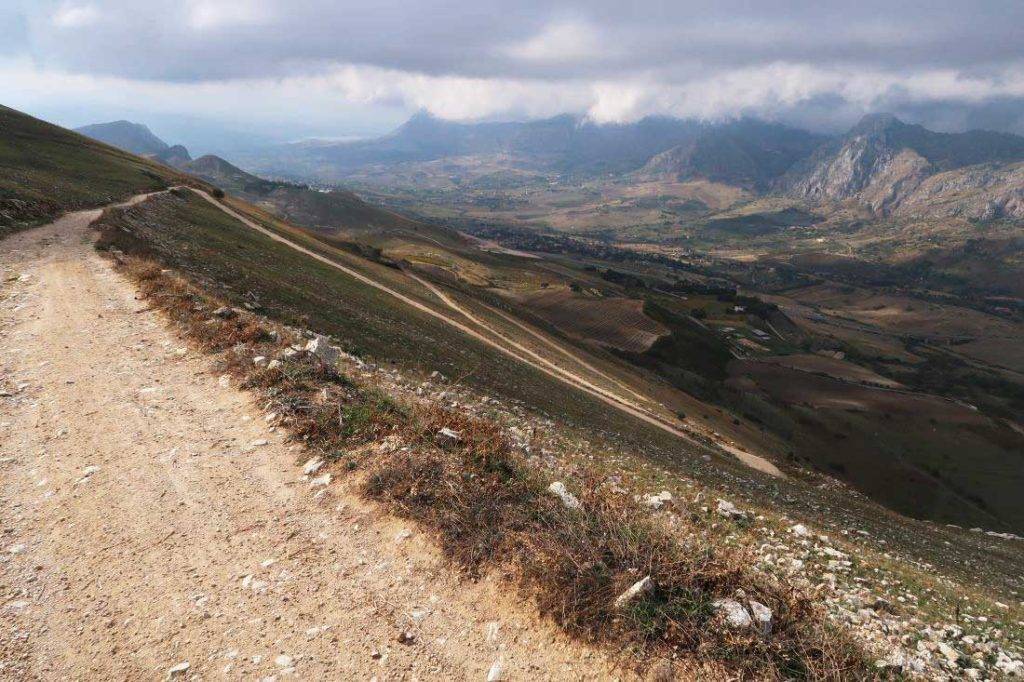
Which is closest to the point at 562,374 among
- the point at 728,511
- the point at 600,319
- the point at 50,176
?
the point at 728,511

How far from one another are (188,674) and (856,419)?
377 feet

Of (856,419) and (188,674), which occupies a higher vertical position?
(188,674)

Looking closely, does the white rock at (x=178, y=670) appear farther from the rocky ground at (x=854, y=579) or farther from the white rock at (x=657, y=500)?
the white rock at (x=657, y=500)

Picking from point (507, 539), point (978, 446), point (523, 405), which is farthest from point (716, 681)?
point (978, 446)

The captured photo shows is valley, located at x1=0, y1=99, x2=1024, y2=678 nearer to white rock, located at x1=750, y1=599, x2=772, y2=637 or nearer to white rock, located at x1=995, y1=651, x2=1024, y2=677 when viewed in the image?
white rock, located at x1=750, y1=599, x2=772, y2=637

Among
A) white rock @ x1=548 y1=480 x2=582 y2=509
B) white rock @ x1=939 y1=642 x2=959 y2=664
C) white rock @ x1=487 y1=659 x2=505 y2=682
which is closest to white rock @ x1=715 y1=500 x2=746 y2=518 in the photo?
white rock @ x1=939 y1=642 x2=959 y2=664

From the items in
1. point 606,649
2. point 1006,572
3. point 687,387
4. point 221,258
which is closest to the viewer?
point 606,649

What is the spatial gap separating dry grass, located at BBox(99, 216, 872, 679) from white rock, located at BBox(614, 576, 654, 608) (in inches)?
2.6

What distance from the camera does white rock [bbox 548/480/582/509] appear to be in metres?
9.55

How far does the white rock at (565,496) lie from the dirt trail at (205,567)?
2.32 metres

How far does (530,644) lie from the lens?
6992mm

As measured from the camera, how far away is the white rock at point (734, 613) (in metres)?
6.71

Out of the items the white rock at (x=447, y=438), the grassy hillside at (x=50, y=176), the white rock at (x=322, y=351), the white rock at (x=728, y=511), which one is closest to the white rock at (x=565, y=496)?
the white rock at (x=447, y=438)

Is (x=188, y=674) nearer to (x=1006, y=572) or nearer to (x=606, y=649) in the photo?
(x=606, y=649)
